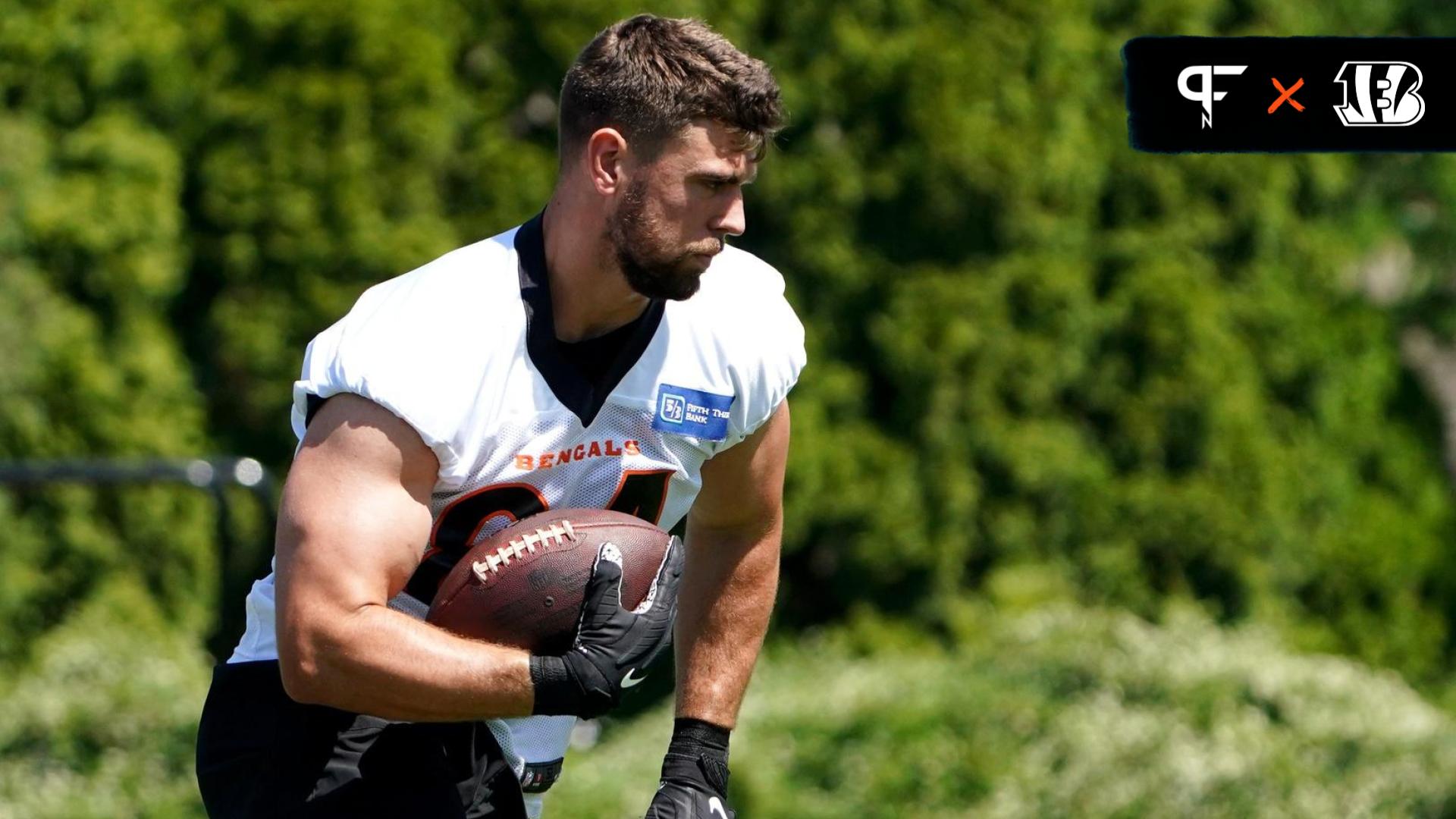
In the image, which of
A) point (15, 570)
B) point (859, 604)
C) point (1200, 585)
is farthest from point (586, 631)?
point (1200, 585)

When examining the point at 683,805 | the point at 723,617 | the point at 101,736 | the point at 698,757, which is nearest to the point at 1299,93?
the point at 723,617

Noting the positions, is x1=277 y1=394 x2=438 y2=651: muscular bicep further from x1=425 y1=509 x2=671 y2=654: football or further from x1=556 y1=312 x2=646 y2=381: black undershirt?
x1=556 y1=312 x2=646 y2=381: black undershirt

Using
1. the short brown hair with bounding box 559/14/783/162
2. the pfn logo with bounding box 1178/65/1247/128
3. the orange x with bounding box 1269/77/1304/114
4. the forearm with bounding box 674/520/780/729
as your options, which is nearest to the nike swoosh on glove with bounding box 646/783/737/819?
the forearm with bounding box 674/520/780/729

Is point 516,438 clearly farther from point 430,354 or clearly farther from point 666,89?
point 666,89

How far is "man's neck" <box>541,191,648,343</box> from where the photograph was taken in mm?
3135

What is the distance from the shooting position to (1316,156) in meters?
8.70

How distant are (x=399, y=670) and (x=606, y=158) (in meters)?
0.92

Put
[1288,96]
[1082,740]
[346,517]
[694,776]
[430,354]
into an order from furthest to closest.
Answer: [1082,740] → [1288,96] → [694,776] → [430,354] → [346,517]

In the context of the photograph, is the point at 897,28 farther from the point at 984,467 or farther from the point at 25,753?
the point at 25,753

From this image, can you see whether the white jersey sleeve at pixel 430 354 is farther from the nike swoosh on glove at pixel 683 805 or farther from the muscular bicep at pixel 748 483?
the nike swoosh on glove at pixel 683 805

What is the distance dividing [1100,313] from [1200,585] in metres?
1.37

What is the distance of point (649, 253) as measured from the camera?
10.0ft

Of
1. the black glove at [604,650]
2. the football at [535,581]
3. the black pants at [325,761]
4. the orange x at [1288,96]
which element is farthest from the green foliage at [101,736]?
the orange x at [1288,96]

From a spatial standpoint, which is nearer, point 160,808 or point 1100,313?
point 160,808
